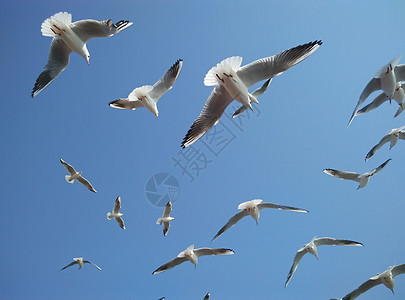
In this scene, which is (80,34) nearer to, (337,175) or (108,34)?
(108,34)

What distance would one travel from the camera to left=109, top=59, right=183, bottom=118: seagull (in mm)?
6414

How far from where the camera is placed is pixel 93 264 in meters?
10.3

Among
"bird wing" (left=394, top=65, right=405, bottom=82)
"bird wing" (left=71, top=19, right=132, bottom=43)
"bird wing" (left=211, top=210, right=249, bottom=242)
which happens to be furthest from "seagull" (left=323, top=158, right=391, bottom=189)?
"bird wing" (left=71, top=19, right=132, bottom=43)

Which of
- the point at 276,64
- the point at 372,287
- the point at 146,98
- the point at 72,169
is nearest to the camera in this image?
the point at 276,64

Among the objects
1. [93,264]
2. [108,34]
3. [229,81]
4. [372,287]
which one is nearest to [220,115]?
[229,81]

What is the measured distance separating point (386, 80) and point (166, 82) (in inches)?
159

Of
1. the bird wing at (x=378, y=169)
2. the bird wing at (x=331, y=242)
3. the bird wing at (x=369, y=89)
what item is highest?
the bird wing at (x=369, y=89)

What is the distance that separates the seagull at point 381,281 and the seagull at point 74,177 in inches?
263

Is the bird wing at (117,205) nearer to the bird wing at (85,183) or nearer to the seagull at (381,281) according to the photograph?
the bird wing at (85,183)

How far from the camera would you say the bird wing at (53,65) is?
6363 mm

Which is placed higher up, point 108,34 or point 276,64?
point 108,34

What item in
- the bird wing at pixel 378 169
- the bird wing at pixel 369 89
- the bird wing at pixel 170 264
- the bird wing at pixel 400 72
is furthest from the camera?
the bird wing at pixel 170 264

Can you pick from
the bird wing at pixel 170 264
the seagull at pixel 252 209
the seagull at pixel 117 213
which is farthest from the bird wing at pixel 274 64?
the seagull at pixel 117 213

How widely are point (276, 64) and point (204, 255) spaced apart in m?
4.86
